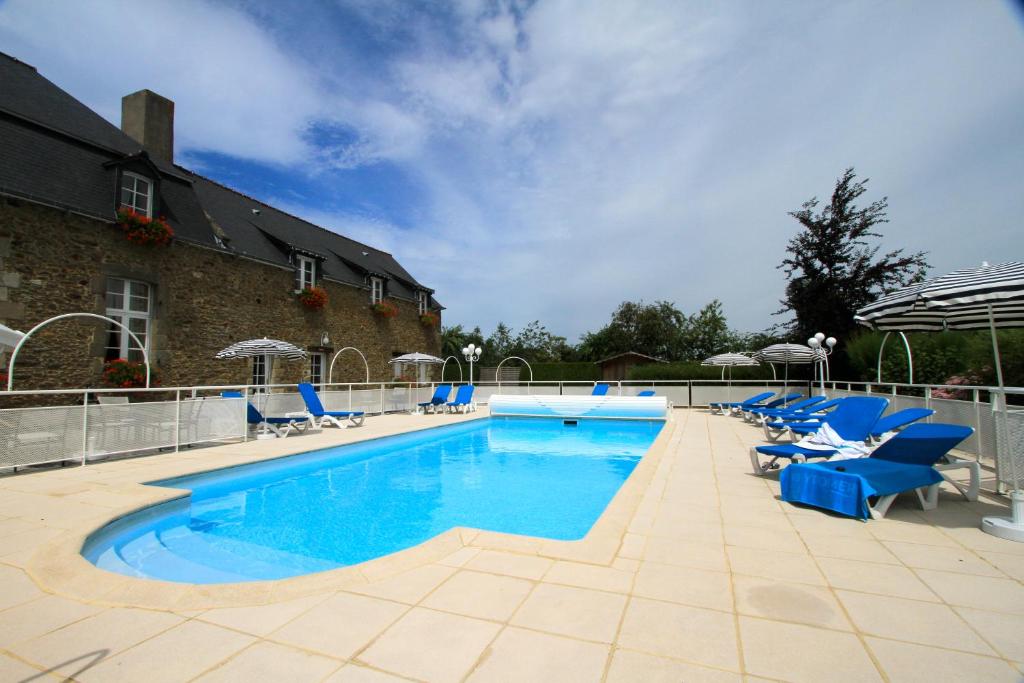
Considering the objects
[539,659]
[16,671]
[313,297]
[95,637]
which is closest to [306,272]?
[313,297]

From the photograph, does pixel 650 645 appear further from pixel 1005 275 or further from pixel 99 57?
pixel 99 57

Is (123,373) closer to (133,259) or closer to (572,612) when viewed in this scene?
(133,259)

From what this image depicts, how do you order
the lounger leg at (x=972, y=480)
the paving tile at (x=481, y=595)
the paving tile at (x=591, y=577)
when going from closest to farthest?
the paving tile at (x=481, y=595) < the paving tile at (x=591, y=577) < the lounger leg at (x=972, y=480)

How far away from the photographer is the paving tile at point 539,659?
6.15ft

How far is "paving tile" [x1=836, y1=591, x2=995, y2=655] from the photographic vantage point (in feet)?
6.98

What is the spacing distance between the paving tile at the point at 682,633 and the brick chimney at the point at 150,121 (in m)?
16.6

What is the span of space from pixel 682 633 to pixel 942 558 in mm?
2204

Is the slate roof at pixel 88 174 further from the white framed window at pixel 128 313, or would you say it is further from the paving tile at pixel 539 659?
the paving tile at pixel 539 659

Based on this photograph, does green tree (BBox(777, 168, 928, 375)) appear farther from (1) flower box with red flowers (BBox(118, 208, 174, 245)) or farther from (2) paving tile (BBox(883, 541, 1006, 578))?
(1) flower box with red flowers (BBox(118, 208, 174, 245))

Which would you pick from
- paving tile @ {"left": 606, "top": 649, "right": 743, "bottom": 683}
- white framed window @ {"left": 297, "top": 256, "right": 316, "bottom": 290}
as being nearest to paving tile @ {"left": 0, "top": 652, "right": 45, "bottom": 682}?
paving tile @ {"left": 606, "top": 649, "right": 743, "bottom": 683}

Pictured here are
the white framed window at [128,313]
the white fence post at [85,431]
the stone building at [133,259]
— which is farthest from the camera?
the white framed window at [128,313]

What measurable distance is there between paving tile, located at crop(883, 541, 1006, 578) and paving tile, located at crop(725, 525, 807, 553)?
0.58m

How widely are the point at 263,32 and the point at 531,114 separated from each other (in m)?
5.35

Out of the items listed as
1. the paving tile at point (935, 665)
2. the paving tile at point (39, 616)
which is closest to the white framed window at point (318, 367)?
the paving tile at point (39, 616)
